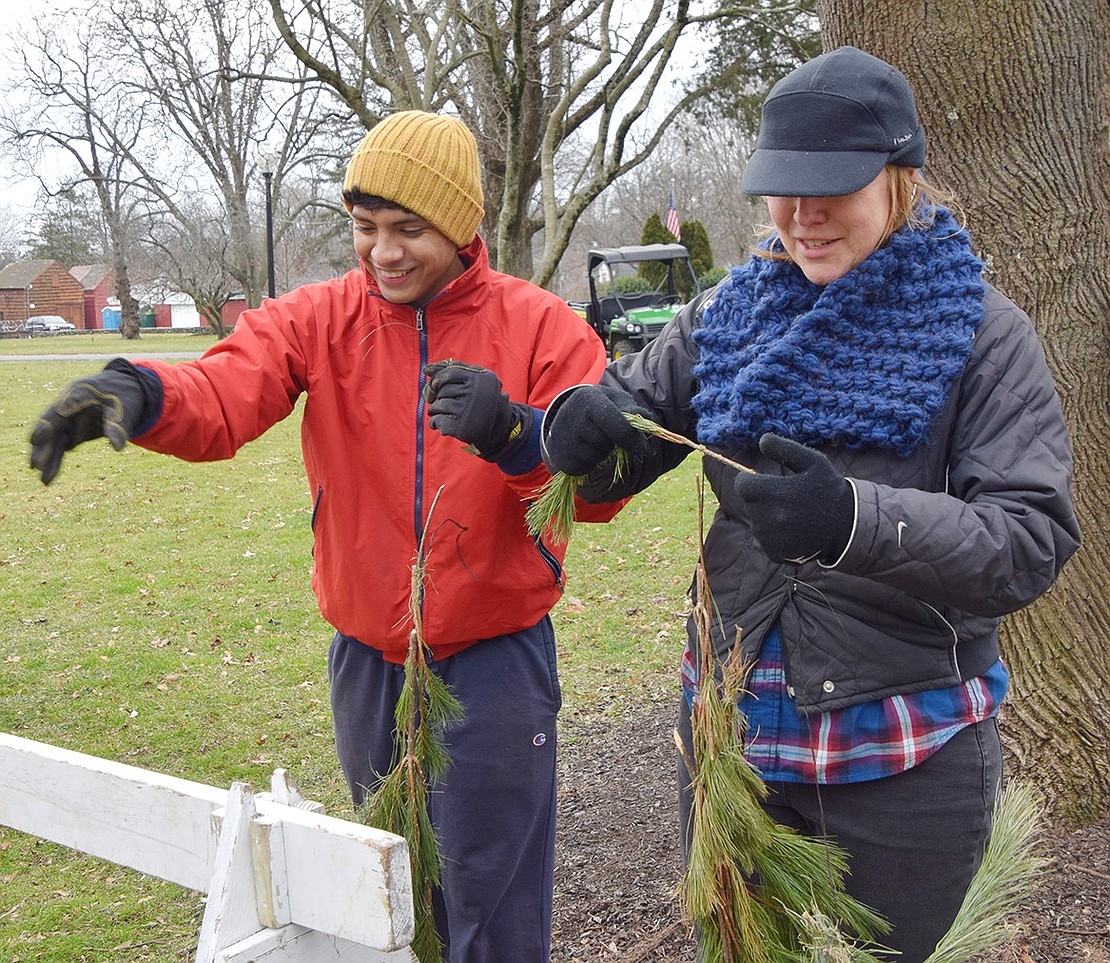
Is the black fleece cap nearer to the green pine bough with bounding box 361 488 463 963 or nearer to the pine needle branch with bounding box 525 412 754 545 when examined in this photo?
the pine needle branch with bounding box 525 412 754 545

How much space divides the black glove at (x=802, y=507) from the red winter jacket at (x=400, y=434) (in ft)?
2.23

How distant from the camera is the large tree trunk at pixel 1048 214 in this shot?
9.91 feet

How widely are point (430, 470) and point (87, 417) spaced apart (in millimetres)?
639

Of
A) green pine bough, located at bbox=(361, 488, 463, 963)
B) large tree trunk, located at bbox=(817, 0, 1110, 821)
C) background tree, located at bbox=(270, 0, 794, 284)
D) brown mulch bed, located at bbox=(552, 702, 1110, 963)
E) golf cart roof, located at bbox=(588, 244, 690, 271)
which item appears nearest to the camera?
green pine bough, located at bbox=(361, 488, 463, 963)

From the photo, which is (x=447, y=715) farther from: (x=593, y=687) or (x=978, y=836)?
(x=593, y=687)

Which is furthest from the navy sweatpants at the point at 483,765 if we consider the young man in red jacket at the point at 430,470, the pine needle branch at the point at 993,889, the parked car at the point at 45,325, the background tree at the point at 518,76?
the parked car at the point at 45,325

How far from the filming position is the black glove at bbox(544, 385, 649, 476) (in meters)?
1.77

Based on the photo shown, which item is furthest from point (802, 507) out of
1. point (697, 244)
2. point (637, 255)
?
point (697, 244)

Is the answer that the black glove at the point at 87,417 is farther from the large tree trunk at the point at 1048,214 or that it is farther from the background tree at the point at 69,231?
the background tree at the point at 69,231

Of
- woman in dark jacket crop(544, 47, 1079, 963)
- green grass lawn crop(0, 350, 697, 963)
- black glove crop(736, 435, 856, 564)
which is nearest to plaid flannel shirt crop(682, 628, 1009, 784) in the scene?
woman in dark jacket crop(544, 47, 1079, 963)

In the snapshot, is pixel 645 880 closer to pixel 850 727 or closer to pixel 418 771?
pixel 418 771

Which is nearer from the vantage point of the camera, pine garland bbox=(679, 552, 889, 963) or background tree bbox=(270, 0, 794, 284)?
pine garland bbox=(679, 552, 889, 963)

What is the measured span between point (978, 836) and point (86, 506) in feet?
30.1

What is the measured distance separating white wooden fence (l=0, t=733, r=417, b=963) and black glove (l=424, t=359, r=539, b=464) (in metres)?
0.67
